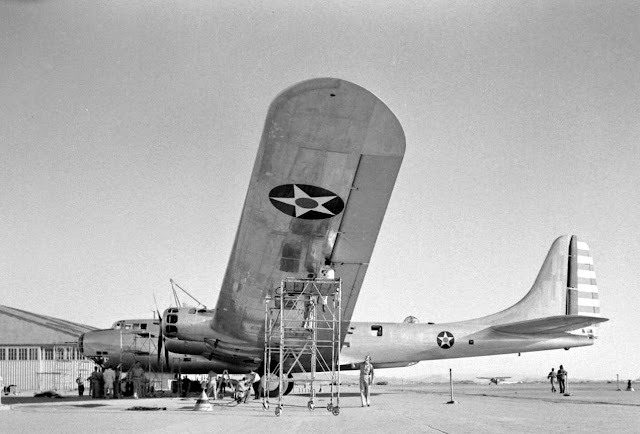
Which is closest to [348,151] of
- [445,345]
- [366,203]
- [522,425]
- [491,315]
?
[366,203]

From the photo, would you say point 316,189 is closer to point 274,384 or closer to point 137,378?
point 274,384

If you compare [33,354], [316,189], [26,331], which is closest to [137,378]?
[316,189]

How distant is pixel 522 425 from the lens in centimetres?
1105

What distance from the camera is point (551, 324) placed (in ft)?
88.0

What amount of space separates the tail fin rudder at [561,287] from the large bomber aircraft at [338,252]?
0.05 m

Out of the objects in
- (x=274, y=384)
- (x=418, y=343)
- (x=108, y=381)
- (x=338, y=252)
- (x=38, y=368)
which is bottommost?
(x=38, y=368)

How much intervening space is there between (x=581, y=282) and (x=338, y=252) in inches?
702

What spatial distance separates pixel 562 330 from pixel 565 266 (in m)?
4.04

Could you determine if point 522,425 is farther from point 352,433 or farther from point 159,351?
point 159,351

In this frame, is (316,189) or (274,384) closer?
(316,189)

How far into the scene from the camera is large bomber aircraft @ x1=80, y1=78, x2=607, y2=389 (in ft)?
43.0

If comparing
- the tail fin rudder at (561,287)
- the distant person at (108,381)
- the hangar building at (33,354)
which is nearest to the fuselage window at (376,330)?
the tail fin rudder at (561,287)

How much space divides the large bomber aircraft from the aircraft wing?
26 millimetres

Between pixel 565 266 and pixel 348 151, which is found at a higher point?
pixel 348 151
